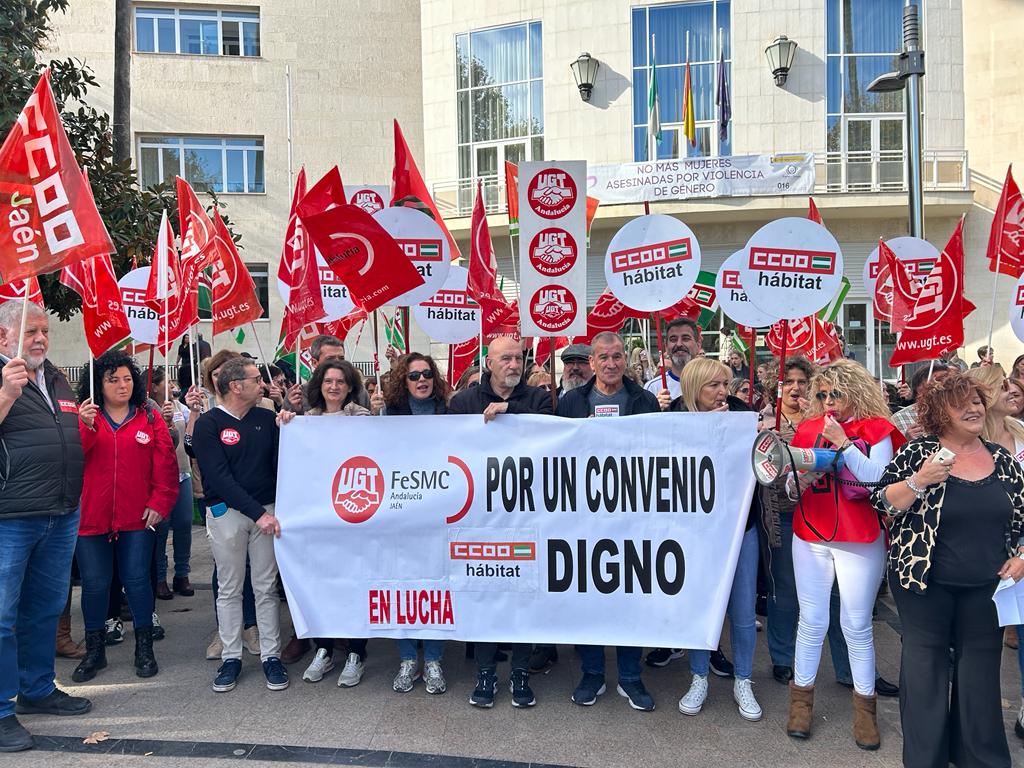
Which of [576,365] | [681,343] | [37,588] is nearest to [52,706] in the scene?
[37,588]

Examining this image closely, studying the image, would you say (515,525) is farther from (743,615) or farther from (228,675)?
(228,675)

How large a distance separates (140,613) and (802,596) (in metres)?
4.07

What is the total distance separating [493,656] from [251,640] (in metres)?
1.89

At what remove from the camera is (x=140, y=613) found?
5.20 metres

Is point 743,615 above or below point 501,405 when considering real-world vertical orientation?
below

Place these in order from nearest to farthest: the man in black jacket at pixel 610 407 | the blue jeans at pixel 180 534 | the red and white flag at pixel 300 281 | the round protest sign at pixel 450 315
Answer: the man in black jacket at pixel 610 407 < the red and white flag at pixel 300 281 < the blue jeans at pixel 180 534 < the round protest sign at pixel 450 315

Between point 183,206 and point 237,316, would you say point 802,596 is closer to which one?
point 237,316

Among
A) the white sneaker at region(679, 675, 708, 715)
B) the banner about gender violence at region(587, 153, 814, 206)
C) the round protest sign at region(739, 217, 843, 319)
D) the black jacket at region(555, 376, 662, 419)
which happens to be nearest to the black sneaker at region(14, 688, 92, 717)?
the black jacket at region(555, 376, 662, 419)

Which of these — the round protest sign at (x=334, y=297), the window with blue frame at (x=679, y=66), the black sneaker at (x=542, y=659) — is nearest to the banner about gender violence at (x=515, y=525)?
the black sneaker at (x=542, y=659)

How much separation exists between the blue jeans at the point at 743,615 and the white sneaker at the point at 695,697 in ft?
0.12

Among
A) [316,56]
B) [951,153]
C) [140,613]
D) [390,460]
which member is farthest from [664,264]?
[316,56]

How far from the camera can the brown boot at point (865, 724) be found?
409 centimetres

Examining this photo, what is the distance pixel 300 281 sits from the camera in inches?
252

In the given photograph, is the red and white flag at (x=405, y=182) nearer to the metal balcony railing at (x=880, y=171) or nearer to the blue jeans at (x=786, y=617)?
the blue jeans at (x=786, y=617)
